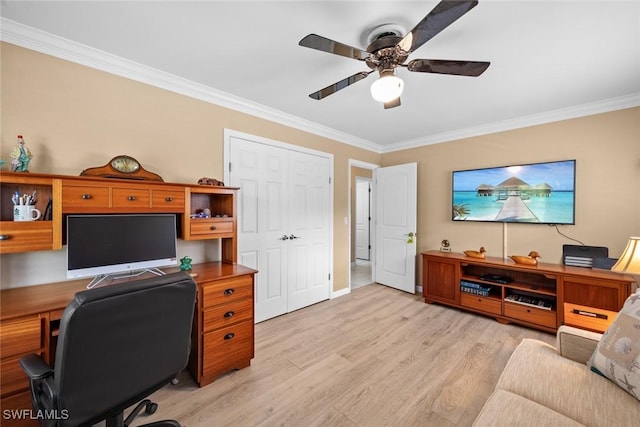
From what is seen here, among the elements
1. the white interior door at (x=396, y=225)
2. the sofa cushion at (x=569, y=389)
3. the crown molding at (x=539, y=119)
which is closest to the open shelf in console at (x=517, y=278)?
the white interior door at (x=396, y=225)

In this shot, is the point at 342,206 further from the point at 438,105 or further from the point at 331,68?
the point at 331,68

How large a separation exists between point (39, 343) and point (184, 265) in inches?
34.2

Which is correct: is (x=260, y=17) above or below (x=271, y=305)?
above

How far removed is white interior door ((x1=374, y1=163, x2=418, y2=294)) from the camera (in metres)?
4.03

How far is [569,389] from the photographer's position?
49.3 inches

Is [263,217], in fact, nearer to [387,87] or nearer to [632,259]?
[387,87]

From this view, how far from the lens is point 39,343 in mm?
1355

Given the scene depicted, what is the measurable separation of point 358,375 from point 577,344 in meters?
1.43

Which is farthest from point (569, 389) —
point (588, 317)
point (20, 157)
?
point (20, 157)

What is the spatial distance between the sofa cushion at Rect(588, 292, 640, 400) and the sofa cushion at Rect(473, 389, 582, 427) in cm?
41

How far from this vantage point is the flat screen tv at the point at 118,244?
5.52 feet

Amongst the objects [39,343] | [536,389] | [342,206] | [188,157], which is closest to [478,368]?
[536,389]

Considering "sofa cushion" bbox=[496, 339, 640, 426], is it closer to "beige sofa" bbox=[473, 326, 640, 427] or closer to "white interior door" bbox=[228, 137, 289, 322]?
"beige sofa" bbox=[473, 326, 640, 427]

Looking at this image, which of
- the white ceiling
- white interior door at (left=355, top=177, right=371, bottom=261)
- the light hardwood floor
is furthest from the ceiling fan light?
white interior door at (left=355, top=177, right=371, bottom=261)
